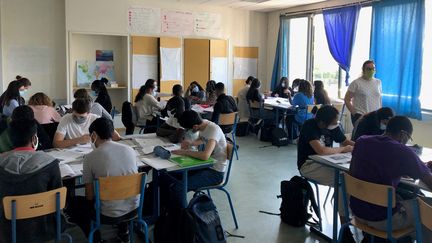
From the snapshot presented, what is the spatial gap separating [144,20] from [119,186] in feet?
20.2

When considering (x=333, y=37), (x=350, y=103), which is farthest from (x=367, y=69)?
(x=333, y=37)

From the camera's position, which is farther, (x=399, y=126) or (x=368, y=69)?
(x=368, y=69)

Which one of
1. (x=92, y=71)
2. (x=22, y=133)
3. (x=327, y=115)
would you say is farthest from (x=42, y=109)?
(x=92, y=71)

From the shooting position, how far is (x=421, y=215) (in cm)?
214

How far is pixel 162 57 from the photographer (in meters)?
8.35

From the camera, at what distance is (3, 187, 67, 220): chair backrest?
7.13ft

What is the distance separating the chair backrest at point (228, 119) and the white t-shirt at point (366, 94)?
1.64 m

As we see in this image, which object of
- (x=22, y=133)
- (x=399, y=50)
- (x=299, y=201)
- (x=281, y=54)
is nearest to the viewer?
(x=22, y=133)

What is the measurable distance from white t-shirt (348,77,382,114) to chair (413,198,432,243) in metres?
3.29

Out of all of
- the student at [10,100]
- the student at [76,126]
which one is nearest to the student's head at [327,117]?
the student at [76,126]

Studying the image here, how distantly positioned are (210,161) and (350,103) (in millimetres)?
2985

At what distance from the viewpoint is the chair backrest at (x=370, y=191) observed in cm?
243

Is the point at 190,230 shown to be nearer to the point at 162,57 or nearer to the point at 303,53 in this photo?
the point at 162,57

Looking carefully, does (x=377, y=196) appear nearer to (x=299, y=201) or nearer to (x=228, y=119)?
(x=299, y=201)
